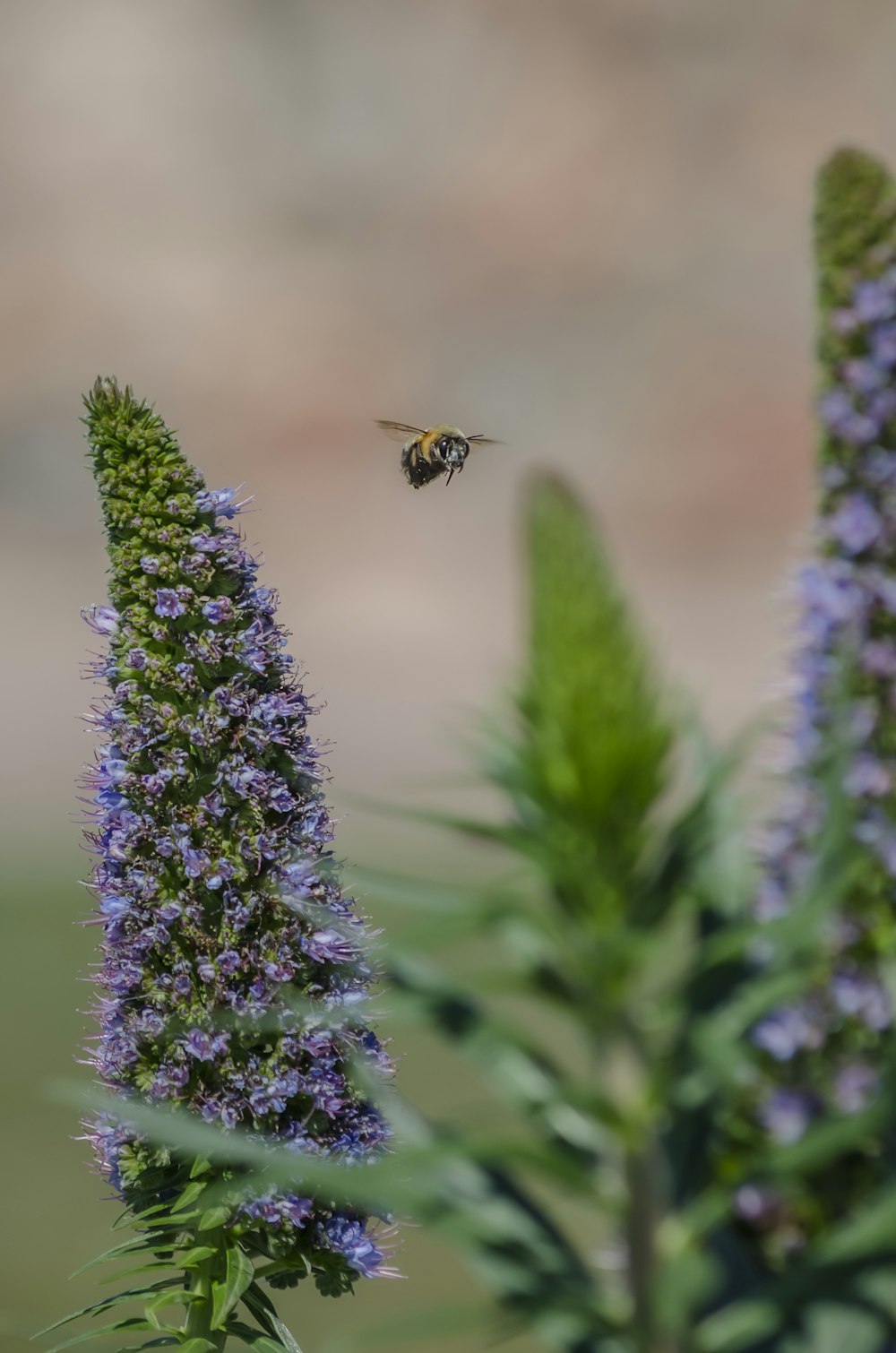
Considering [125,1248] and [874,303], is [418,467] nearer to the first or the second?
[125,1248]

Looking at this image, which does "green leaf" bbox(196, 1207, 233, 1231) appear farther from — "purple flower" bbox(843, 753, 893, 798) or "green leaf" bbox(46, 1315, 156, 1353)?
"purple flower" bbox(843, 753, 893, 798)

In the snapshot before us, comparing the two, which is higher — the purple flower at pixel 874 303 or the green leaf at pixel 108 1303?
the purple flower at pixel 874 303

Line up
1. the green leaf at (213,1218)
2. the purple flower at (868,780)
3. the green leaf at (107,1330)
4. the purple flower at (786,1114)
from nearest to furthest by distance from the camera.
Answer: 1. the purple flower at (786,1114)
2. the purple flower at (868,780)
3. the green leaf at (107,1330)
4. the green leaf at (213,1218)

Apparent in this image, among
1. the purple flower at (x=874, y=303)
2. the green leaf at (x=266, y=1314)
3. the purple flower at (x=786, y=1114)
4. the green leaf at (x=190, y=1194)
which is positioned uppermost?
the purple flower at (x=874, y=303)

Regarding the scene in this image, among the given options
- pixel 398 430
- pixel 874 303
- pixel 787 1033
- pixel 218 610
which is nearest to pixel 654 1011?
pixel 787 1033

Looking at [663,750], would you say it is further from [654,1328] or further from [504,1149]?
[654,1328]

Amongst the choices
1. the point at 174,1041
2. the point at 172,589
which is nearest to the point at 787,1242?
the point at 174,1041

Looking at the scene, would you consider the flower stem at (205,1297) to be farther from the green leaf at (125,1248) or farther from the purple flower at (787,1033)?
the purple flower at (787,1033)

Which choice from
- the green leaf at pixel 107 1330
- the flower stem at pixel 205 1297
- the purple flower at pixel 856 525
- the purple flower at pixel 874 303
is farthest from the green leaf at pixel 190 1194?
the purple flower at pixel 874 303
